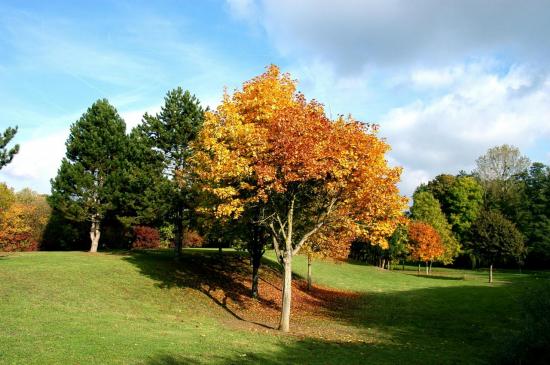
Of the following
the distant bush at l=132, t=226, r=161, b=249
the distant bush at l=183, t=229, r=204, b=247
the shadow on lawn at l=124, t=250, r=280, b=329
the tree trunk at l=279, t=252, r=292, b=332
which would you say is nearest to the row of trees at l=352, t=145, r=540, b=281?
the distant bush at l=183, t=229, r=204, b=247

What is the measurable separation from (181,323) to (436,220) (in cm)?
5849

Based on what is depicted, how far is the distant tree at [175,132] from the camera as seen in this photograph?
36062 millimetres

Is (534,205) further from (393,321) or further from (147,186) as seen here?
(147,186)

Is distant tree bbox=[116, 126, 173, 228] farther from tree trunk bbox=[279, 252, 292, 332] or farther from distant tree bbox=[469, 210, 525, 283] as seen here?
distant tree bbox=[469, 210, 525, 283]

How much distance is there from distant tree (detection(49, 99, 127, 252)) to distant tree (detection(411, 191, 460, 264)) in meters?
48.8

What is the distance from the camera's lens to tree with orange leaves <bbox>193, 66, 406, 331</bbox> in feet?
61.1

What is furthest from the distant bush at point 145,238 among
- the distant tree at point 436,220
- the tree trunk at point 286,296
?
the tree trunk at point 286,296

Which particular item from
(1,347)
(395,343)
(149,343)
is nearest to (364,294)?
(395,343)

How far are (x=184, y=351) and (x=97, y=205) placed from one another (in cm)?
3114

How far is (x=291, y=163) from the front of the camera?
18688 millimetres

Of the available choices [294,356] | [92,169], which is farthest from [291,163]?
[92,169]

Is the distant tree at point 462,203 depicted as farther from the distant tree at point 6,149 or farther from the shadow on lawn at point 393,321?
the distant tree at point 6,149

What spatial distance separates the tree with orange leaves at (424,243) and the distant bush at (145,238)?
37.6 m

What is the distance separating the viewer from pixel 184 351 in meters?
13.2
